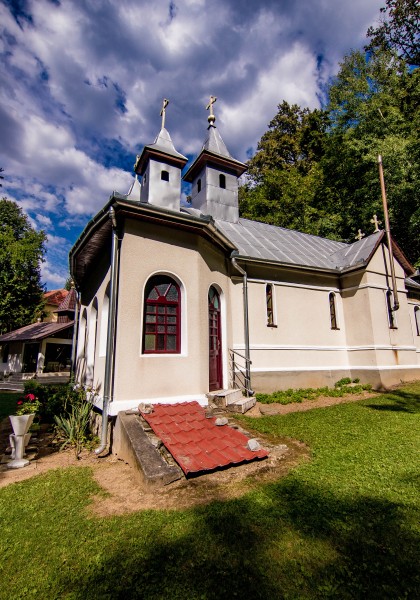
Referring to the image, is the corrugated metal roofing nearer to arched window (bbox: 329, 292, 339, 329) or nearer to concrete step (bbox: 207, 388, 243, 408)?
concrete step (bbox: 207, 388, 243, 408)

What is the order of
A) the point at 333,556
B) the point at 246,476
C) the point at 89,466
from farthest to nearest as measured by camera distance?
the point at 89,466 → the point at 246,476 → the point at 333,556

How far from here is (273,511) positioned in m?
3.23

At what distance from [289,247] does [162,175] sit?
21.0 feet

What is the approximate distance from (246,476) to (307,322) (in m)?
7.82

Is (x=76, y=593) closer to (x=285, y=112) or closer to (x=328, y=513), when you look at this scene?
(x=328, y=513)

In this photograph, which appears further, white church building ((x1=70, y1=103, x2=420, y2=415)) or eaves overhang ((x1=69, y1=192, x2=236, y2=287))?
white church building ((x1=70, y1=103, x2=420, y2=415))

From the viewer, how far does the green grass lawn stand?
2.29m

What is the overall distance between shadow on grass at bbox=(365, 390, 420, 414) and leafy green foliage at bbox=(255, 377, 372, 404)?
1.01 m

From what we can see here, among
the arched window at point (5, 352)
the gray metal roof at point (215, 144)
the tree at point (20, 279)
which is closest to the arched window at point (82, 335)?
the gray metal roof at point (215, 144)

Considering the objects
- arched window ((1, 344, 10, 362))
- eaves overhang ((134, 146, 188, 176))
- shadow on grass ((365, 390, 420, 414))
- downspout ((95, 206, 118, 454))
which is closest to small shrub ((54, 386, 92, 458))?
downspout ((95, 206, 118, 454))

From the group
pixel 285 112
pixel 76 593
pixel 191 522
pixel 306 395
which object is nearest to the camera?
pixel 76 593

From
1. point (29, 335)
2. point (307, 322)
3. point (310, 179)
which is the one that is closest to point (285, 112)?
point (310, 179)

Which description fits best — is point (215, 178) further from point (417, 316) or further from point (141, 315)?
point (417, 316)

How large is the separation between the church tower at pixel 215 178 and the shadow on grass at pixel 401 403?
28.4 feet
